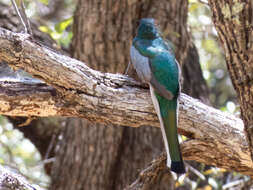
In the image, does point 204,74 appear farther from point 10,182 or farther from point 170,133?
point 10,182

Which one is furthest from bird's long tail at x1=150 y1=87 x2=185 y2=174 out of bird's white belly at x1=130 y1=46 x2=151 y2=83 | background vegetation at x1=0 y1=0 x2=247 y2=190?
background vegetation at x1=0 y1=0 x2=247 y2=190

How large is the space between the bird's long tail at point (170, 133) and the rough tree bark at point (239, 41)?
77 centimetres

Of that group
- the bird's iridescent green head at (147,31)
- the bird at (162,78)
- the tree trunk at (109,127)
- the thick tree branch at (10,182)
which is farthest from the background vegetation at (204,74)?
A: the thick tree branch at (10,182)

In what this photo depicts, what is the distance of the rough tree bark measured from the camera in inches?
86.1

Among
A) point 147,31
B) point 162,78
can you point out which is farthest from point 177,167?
point 147,31

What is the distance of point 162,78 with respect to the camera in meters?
3.27

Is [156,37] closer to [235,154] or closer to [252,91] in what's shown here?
[235,154]

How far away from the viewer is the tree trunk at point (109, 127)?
4605 mm

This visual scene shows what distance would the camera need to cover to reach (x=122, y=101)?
3.03 metres

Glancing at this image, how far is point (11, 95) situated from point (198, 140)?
1395 mm

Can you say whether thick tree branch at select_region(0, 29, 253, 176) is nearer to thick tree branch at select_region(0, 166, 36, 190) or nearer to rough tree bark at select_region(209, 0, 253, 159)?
thick tree branch at select_region(0, 166, 36, 190)

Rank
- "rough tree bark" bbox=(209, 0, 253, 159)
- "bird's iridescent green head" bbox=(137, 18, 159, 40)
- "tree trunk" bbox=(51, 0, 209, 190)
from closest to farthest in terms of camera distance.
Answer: "rough tree bark" bbox=(209, 0, 253, 159) → "bird's iridescent green head" bbox=(137, 18, 159, 40) → "tree trunk" bbox=(51, 0, 209, 190)

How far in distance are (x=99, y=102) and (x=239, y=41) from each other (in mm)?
1139

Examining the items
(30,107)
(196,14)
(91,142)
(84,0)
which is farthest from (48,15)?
(30,107)
